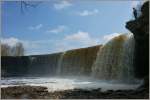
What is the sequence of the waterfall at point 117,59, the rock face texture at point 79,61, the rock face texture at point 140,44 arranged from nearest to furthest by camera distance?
the rock face texture at point 140,44 < the waterfall at point 117,59 < the rock face texture at point 79,61

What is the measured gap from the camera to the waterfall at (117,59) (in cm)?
1504

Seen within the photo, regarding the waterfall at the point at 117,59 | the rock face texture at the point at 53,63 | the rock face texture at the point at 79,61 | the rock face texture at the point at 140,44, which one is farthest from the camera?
the rock face texture at the point at 53,63

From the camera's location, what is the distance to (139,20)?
12.5 metres

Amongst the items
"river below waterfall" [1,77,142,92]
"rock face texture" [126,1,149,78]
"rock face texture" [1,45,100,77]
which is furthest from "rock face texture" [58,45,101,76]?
"rock face texture" [126,1,149,78]

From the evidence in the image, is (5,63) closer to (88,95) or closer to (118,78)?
(118,78)

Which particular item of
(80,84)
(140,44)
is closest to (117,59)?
(140,44)

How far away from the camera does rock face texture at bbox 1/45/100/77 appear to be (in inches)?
794

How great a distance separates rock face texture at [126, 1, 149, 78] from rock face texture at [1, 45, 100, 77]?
15.4 ft

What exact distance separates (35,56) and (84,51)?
7978 millimetres

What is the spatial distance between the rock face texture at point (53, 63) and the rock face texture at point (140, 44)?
4.69 meters

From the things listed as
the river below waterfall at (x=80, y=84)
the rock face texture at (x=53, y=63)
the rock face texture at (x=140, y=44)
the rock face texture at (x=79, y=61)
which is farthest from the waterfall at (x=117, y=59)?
the rock face texture at (x=53, y=63)

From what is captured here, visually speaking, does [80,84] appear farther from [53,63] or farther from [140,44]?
[53,63]

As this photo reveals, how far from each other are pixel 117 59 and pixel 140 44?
65.4 inches

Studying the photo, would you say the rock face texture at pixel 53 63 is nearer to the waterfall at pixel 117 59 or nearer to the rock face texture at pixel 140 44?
the waterfall at pixel 117 59
